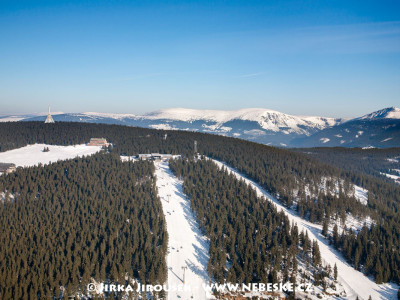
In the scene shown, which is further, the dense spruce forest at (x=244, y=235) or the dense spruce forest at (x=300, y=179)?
the dense spruce forest at (x=300, y=179)

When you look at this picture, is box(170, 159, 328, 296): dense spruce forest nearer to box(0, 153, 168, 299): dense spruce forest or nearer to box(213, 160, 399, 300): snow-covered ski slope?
box(213, 160, 399, 300): snow-covered ski slope

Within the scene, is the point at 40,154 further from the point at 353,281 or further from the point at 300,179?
the point at 353,281

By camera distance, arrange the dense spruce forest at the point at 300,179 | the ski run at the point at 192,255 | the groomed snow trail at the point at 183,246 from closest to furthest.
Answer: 1. the groomed snow trail at the point at 183,246
2. the ski run at the point at 192,255
3. the dense spruce forest at the point at 300,179

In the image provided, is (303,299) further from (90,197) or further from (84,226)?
(90,197)

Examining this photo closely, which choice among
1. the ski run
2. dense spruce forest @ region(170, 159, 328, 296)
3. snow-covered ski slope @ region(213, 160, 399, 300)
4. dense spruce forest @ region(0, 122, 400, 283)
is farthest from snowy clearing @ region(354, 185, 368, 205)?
dense spruce forest @ region(170, 159, 328, 296)

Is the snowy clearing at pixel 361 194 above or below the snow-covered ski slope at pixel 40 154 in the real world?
below

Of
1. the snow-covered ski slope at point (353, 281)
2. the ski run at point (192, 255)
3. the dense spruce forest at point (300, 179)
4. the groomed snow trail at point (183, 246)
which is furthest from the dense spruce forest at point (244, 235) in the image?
the dense spruce forest at point (300, 179)

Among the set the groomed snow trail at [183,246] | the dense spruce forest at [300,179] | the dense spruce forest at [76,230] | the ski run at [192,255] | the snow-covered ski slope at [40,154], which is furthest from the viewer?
the snow-covered ski slope at [40,154]

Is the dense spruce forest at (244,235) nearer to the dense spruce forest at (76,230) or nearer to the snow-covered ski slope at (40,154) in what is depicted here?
the dense spruce forest at (76,230)
